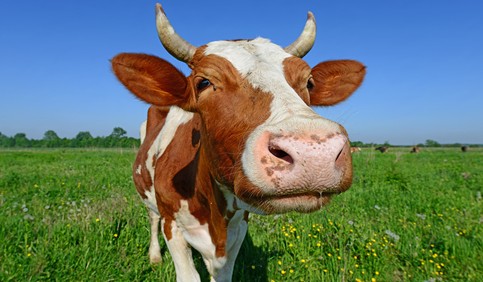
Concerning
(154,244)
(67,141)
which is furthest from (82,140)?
(154,244)

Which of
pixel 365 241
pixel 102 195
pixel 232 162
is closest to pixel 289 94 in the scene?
pixel 232 162

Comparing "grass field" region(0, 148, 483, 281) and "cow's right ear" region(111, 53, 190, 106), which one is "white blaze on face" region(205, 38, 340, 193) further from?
"grass field" region(0, 148, 483, 281)

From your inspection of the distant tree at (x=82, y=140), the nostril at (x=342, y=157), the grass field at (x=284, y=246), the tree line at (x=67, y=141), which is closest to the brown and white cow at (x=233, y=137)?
the nostril at (x=342, y=157)

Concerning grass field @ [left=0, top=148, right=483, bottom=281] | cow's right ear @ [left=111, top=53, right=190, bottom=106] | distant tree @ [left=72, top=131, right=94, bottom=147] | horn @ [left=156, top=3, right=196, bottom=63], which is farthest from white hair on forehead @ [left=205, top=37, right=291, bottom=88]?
distant tree @ [left=72, top=131, right=94, bottom=147]

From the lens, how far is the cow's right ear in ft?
8.73

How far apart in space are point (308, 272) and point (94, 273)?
7.14 ft

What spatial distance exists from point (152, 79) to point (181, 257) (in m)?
1.77

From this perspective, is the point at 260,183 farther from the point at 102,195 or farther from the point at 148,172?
the point at 102,195

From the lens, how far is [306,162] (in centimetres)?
156

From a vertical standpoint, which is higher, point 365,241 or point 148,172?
point 148,172

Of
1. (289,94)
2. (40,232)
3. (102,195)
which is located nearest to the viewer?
(289,94)

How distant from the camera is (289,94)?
2033 millimetres

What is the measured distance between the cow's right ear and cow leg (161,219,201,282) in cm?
135

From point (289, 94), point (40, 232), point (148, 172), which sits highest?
point (289, 94)
